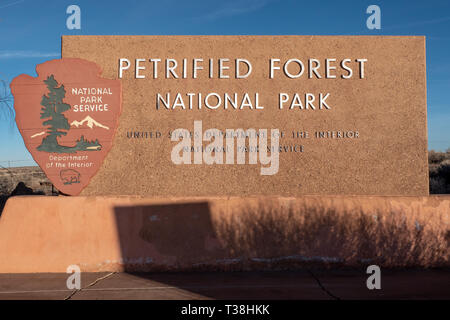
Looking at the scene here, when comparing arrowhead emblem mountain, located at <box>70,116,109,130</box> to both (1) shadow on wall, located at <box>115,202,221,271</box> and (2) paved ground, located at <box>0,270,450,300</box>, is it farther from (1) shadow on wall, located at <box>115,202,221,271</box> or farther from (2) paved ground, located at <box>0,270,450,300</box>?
(2) paved ground, located at <box>0,270,450,300</box>

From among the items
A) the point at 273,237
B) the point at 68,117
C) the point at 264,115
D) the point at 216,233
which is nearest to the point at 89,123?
the point at 68,117

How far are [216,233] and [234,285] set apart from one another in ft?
3.07

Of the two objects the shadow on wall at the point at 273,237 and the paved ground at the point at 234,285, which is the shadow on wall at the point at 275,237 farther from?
the paved ground at the point at 234,285

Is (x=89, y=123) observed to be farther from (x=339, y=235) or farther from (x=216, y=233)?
(x=339, y=235)

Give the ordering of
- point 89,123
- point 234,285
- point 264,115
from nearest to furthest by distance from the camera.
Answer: point 234,285 < point 89,123 < point 264,115

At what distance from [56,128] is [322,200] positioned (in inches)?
179

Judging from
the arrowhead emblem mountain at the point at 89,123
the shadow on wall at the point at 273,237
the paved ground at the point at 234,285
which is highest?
the arrowhead emblem mountain at the point at 89,123

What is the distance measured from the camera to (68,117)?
678 cm

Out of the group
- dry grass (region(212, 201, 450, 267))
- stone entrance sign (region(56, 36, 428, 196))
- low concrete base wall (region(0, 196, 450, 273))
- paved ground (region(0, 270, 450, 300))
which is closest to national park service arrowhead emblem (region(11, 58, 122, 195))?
stone entrance sign (region(56, 36, 428, 196))

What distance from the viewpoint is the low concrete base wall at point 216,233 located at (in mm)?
5664

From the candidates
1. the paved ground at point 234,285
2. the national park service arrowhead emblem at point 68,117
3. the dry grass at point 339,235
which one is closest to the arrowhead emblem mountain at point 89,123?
the national park service arrowhead emblem at point 68,117

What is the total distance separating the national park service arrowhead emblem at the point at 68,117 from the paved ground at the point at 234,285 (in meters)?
1.90

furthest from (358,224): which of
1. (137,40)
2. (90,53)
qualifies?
(90,53)

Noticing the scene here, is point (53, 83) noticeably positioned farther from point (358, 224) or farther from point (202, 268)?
point (358, 224)
